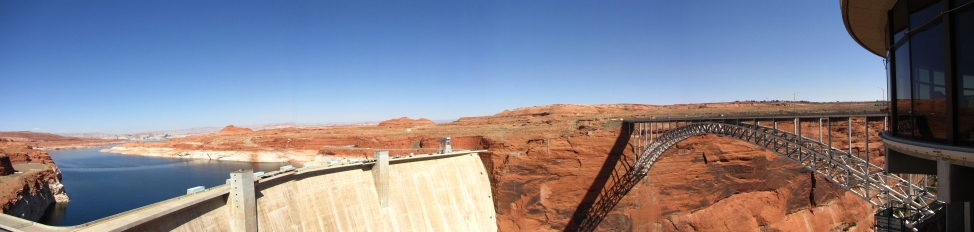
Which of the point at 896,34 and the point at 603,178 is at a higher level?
the point at 896,34

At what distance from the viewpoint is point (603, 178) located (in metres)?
25.2

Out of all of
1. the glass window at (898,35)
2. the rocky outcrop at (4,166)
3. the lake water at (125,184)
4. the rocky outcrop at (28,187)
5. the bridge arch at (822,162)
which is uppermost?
the glass window at (898,35)

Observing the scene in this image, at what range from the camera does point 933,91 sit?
4.97 meters

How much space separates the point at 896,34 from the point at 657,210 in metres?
20.2

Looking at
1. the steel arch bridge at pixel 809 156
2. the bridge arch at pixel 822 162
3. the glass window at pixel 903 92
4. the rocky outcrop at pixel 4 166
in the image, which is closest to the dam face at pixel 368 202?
the steel arch bridge at pixel 809 156

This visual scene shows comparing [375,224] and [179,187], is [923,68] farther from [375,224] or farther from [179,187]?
[179,187]

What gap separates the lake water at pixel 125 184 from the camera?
34969 mm

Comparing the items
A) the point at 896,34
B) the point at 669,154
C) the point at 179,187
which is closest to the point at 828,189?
the point at 669,154

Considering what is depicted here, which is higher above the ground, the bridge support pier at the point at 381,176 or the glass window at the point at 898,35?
the glass window at the point at 898,35

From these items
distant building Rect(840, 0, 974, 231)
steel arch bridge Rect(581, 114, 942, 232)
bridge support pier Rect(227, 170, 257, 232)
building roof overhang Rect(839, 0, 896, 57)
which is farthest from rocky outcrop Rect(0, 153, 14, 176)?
distant building Rect(840, 0, 974, 231)

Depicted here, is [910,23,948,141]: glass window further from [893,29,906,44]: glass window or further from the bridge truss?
the bridge truss

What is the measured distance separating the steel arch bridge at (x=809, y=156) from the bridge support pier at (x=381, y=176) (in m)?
11.9

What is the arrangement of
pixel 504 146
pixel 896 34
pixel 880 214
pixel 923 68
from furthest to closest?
pixel 504 146 → pixel 880 214 → pixel 896 34 → pixel 923 68

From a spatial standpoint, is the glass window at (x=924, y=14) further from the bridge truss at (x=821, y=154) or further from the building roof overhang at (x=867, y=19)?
the bridge truss at (x=821, y=154)
